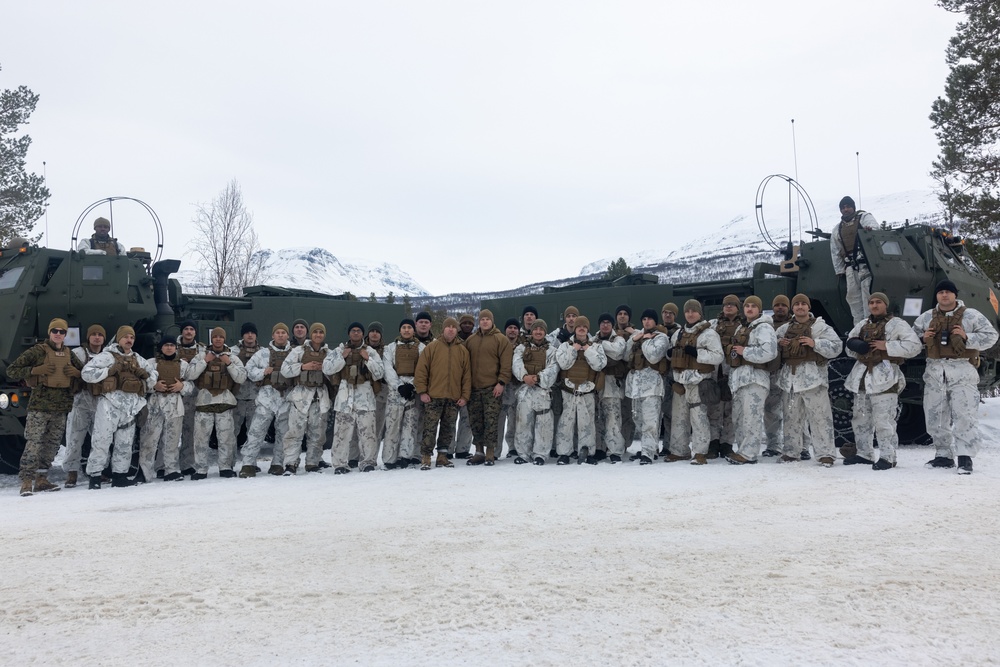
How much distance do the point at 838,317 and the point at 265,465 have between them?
809cm

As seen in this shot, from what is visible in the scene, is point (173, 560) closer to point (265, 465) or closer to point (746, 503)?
point (746, 503)

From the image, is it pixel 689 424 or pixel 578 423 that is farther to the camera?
pixel 578 423

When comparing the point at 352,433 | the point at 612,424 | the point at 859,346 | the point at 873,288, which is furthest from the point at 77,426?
the point at 873,288

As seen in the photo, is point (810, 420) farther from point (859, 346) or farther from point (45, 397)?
point (45, 397)

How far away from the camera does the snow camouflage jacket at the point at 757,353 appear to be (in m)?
7.32

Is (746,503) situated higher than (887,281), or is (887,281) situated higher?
(887,281)

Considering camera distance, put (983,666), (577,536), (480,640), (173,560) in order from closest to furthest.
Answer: (983,666) → (480,640) → (173,560) → (577,536)

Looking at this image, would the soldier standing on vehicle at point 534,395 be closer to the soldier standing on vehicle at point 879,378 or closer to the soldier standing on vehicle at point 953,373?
the soldier standing on vehicle at point 879,378

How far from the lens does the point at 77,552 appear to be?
430cm

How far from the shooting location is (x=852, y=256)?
9.62 m

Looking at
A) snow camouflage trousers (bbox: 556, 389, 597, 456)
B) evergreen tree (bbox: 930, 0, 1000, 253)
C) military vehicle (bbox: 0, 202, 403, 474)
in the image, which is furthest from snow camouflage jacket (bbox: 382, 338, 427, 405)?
evergreen tree (bbox: 930, 0, 1000, 253)

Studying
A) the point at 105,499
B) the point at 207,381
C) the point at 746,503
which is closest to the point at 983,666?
the point at 746,503

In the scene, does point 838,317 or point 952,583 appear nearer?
point 952,583

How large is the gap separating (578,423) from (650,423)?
0.79 m
